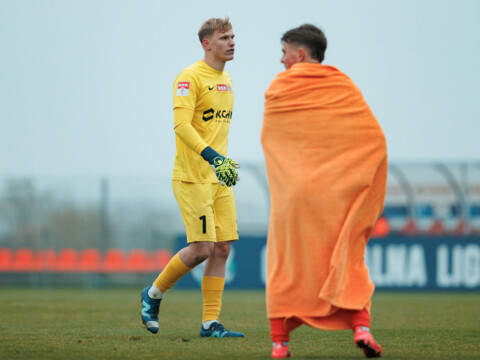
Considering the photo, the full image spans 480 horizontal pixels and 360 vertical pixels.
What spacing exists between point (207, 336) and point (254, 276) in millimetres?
9492

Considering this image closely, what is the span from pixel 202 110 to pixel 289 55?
1.58 meters

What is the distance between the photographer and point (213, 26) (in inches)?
242

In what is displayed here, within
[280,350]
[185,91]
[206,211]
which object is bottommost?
[280,350]

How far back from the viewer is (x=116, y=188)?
17734mm

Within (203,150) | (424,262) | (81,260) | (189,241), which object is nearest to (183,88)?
(203,150)

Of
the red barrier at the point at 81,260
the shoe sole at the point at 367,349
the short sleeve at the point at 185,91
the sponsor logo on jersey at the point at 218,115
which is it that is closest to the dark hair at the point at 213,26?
the short sleeve at the point at 185,91

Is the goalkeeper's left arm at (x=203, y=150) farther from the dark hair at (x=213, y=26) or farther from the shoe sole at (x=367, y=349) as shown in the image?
the shoe sole at (x=367, y=349)

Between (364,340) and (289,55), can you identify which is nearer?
(364,340)

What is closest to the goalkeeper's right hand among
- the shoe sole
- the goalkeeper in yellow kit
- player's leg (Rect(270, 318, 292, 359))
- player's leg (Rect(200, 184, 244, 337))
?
the goalkeeper in yellow kit

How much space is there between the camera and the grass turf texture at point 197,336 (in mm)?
4770

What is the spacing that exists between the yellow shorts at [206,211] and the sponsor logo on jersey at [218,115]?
0.48m

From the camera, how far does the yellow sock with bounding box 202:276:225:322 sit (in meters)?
6.07

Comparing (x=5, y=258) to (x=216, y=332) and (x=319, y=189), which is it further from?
(x=319, y=189)

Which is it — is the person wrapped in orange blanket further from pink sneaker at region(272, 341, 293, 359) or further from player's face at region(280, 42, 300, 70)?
player's face at region(280, 42, 300, 70)
